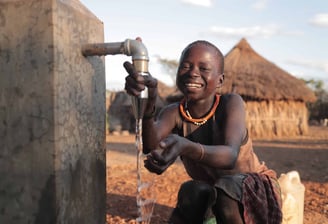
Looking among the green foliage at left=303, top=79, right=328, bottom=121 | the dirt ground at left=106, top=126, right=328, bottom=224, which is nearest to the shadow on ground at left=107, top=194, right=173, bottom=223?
the dirt ground at left=106, top=126, right=328, bottom=224

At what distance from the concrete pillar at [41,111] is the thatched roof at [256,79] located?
14339 millimetres

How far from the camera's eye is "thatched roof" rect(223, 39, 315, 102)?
16.0 m

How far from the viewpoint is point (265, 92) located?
16062mm

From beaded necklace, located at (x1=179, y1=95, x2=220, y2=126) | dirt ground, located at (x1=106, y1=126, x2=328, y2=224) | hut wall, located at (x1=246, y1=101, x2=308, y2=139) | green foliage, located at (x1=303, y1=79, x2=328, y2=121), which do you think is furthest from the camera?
green foliage, located at (x1=303, y1=79, x2=328, y2=121)

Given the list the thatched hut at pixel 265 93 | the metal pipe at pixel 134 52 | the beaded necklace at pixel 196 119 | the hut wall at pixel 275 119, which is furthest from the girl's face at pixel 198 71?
the hut wall at pixel 275 119

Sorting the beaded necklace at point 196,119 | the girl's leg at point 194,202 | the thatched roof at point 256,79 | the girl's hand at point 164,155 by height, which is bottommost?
the girl's leg at point 194,202

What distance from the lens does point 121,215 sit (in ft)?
12.6

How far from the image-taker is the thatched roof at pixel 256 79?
16016mm

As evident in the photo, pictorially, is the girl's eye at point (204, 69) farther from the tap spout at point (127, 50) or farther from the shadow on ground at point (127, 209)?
the shadow on ground at point (127, 209)

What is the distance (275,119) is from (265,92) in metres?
1.52

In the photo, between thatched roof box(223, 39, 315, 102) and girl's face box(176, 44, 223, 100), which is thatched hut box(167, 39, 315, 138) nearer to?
thatched roof box(223, 39, 315, 102)

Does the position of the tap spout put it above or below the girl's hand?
above

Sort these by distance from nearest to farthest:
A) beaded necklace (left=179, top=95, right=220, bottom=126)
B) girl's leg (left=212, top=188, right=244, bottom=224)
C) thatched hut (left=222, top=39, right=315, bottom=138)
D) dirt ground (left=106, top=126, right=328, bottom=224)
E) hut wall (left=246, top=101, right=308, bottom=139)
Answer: girl's leg (left=212, top=188, right=244, bottom=224), beaded necklace (left=179, top=95, right=220, bottom=126), dirt ground (left=106, top=126, right=328, bottom=224), thatched hut (left=222, top=39, right=315, bottom=138), hut wall (left=246, top=101, right=308, bottom=139)

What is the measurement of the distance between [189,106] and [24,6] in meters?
0.94
